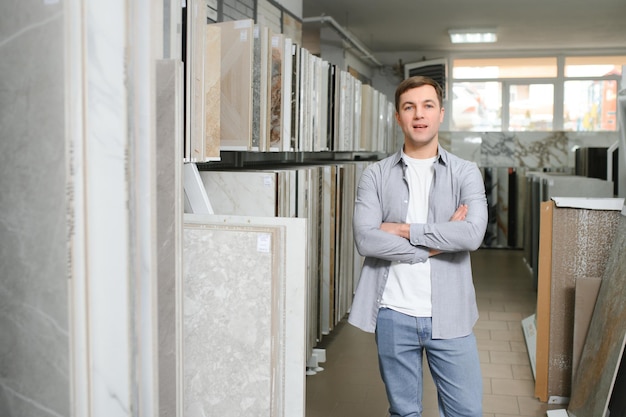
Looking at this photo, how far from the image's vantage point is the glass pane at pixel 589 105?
10008 millimetres

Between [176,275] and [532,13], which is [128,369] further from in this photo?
[532,13]

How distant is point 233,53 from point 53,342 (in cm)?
180

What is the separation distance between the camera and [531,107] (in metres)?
10.2

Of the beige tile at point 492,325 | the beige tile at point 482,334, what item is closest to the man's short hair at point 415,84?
the beige tile at point 482,334

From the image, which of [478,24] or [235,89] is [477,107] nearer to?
[478,24]

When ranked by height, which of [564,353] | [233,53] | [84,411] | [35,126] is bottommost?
[564,353]

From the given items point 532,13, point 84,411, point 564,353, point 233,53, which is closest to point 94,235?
point 84,411

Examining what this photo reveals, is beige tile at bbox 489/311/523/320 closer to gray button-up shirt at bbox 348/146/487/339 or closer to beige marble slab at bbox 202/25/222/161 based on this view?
gray button-up shirt at bbox 348/146/487/339

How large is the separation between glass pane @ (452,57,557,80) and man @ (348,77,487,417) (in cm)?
870

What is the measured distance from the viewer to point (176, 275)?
1271 mm

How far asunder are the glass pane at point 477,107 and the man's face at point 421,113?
28.2ft

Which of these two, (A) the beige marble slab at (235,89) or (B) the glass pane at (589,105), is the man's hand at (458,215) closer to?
(A) the beige marble slab at (235,89)

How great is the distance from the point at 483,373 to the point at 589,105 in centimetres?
746

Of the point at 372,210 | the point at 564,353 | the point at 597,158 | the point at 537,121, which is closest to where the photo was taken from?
the point at 372,210
